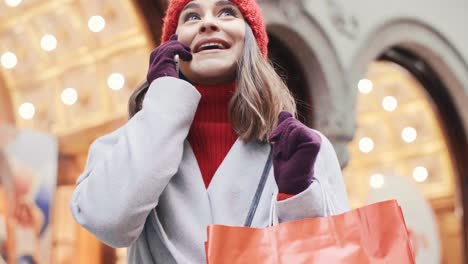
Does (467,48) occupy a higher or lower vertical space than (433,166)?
higher

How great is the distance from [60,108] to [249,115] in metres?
2.41

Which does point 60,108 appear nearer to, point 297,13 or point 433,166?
point 297,13

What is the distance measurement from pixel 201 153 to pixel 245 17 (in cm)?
35

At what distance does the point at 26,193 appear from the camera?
3375 millimetres

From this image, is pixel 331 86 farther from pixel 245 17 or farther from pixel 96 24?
pixel 245 17

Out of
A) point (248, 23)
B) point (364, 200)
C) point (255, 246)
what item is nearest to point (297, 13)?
point (364, 200)

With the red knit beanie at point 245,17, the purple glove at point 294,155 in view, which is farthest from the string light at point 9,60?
the purple glove at point 294,155

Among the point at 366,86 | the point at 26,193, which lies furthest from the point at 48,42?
the point at 366,86

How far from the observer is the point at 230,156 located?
142 cm

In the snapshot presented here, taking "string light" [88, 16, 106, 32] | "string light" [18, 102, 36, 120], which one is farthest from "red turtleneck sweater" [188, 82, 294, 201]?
"string light" [88, 16, 106, 32]

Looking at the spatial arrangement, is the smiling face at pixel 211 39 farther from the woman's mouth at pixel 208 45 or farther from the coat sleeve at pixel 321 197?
the coat sleeve at pixel 321 197

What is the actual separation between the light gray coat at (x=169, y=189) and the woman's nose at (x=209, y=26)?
7.3 inches

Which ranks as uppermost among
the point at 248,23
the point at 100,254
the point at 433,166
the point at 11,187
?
the point at 248,23

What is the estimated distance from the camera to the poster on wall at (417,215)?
18.1 ft
